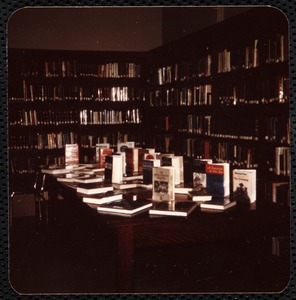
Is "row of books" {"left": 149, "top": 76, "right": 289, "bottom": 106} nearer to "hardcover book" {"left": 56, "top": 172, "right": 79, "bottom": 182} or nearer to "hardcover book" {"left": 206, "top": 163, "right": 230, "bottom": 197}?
Answer: "hardcover book" {"left": 206, "top": 163, "right": 230, "bottom": 197}

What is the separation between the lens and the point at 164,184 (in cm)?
252

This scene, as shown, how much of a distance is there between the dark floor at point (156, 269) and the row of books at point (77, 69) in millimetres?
2701

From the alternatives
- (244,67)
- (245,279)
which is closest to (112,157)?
(245,279)

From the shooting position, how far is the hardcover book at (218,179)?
2.53 metres

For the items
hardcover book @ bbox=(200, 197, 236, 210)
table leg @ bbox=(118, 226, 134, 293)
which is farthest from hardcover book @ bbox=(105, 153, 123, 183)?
table leg @ bbox=(118, 226, 134, 293)

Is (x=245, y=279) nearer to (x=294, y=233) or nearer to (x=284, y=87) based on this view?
(x=294, y=233)

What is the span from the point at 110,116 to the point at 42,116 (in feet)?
3.16

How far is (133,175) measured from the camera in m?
3.50

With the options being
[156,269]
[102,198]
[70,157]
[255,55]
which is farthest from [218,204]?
[255,55]

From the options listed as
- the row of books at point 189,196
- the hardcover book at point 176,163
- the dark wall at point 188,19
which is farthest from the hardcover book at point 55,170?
the dark wall at point 188,19

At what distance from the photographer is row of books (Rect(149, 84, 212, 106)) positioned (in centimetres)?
526

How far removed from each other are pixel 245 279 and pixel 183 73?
11.2ft

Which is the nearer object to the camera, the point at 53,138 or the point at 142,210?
the point at 142,210

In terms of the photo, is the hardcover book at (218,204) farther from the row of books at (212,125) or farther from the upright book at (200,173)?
the row of books at (212,125)
